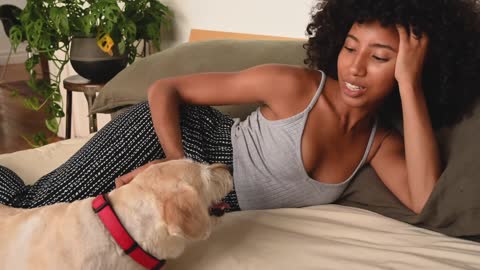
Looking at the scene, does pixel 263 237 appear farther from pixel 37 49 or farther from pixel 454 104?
pixel 37 49

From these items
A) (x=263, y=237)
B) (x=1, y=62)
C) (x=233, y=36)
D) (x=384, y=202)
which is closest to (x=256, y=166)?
(x=263, y=237)

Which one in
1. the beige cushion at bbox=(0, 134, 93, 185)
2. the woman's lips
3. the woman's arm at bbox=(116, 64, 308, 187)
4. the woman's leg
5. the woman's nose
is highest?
the woman's nose

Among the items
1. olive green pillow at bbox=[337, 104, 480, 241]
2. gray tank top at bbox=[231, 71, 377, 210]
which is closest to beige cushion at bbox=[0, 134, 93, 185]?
gray tank top at bbox=[231, 71, 377, 210]

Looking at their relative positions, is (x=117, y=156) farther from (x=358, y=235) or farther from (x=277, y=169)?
(x=358, y=235)

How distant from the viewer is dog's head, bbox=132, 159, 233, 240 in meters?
0.81

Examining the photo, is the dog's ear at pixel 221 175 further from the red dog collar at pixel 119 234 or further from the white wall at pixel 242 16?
the white wall at pixel 242 16

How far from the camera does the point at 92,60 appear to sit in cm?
222

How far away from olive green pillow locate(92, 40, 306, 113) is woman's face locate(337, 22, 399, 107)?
0.41 meters

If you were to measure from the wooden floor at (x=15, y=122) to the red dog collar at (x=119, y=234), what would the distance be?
2.61 meters

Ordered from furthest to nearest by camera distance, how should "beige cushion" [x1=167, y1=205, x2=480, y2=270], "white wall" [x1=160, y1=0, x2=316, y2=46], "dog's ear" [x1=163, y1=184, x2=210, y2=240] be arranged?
"white wall" [x1=160, y1=0, x2=316, y2=46] → "beige cushion" [x1=167, y1=205, x2=480, y2=270] → "dog's ear" [x1=163, y1=184, x2=210, y2=240]

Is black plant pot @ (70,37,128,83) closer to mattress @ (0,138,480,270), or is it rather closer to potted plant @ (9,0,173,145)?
potted plant @ (9,0,173,145)

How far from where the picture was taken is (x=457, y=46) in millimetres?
1135

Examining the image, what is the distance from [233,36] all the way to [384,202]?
3.78 ft

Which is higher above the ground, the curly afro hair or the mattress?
the curly afro hair
